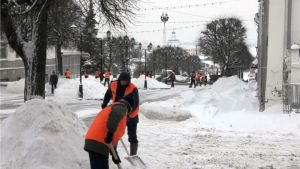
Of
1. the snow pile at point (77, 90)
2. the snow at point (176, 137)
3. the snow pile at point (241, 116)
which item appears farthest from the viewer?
the snow pile at point (77, 90)

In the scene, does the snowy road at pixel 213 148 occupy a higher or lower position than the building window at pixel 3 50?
lower

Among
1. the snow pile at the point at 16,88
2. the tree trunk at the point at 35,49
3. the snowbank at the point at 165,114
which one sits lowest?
the snow pile at the point at 16,88

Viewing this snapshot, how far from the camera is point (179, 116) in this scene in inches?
655

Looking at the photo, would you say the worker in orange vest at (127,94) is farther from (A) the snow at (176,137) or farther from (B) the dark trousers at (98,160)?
(B) the dark trousers at (98,160)

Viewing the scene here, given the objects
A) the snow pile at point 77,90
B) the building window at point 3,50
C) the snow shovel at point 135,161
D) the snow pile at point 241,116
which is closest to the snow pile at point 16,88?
the snow pile at point 77,90

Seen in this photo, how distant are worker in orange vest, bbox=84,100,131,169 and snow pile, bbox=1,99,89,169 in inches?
59.3

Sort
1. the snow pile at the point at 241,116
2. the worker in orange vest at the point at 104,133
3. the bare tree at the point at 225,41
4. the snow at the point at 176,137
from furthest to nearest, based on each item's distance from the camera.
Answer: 1. the bare tree at the point at 225,41
2. the snow pile at the point at 241,116
3. the snow at the point at 176,137
4. the worker in orange vest at the point at 104,133

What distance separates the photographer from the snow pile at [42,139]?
737cm

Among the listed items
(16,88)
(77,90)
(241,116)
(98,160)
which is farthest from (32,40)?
(16,88)

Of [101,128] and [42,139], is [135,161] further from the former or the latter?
[101,128]

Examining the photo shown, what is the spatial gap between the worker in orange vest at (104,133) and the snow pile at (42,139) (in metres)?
1.51

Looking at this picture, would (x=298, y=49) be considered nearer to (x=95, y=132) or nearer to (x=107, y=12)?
(x=107, y=12)

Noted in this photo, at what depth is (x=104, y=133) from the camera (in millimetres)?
5871

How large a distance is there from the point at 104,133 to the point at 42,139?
192cm
